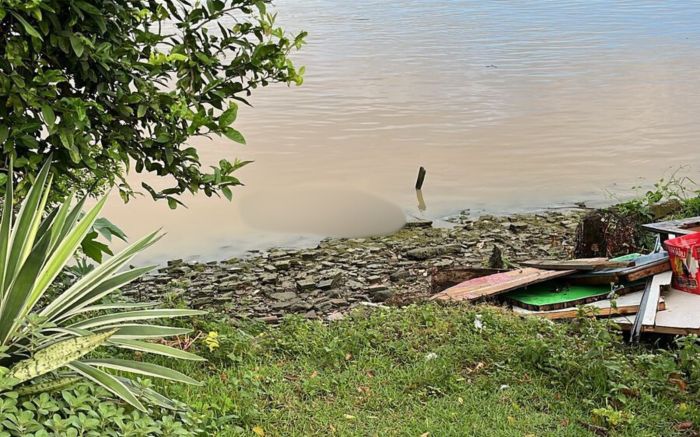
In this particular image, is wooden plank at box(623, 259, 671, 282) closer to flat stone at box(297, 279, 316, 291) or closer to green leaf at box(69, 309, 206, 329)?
flat stone at box(297, 279, 316, 291)

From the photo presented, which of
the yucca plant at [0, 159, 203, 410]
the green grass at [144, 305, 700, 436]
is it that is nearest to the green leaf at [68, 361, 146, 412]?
the yucca plant at [0, 159, 203, 410]

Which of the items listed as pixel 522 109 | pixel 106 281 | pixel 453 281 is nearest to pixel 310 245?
pixel 453 281

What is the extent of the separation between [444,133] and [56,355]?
11334mm

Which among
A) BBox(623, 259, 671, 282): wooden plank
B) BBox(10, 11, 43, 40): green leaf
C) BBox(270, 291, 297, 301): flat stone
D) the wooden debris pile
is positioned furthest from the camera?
Result: BBox(270, 291, 297, 301): flat stone

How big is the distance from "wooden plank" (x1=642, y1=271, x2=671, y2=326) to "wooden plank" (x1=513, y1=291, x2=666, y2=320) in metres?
0.06

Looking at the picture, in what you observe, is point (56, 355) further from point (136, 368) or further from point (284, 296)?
point (284, 296)

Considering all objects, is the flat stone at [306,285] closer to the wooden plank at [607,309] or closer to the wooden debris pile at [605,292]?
the wooden debris pile at [605,292]

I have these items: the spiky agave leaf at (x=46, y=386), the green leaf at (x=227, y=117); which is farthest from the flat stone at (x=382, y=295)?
the spiky agave leaf at (x=46, y=386)

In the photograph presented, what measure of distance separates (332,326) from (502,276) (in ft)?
5.86

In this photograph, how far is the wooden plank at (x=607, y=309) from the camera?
543cm

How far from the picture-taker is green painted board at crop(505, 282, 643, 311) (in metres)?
5.80

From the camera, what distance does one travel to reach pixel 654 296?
538 centimetres

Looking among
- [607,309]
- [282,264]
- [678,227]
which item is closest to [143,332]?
[607,309]

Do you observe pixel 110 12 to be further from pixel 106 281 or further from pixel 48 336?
pixel 48 336
